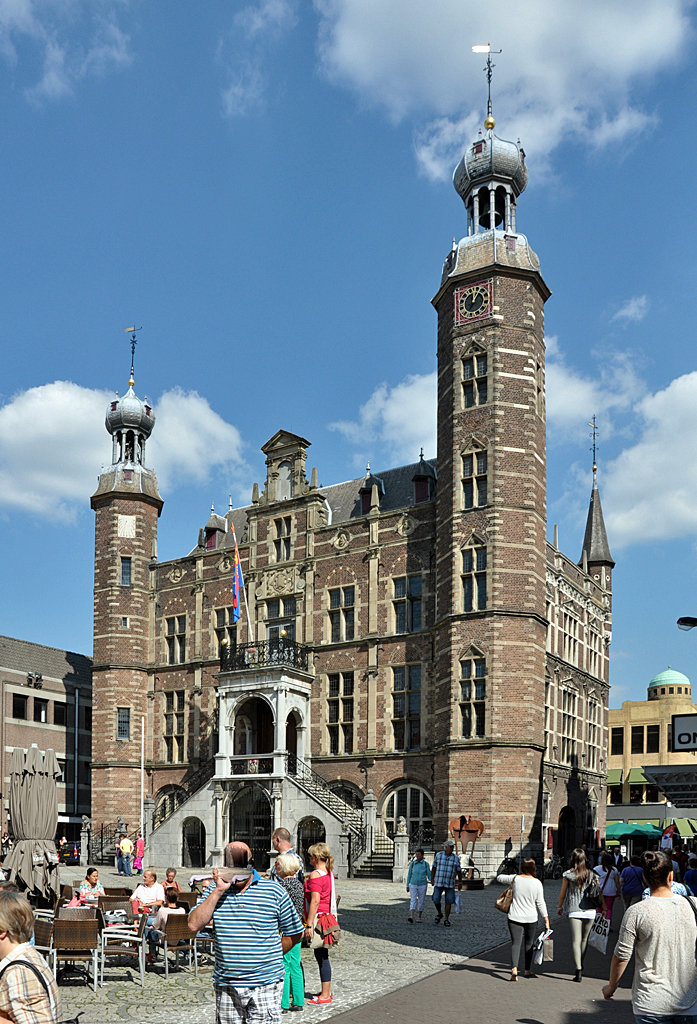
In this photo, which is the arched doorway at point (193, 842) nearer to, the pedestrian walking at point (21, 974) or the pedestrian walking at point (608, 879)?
the pedestrian walking at point (608, 879)

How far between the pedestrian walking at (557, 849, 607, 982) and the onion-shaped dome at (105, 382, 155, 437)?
37.3 meters

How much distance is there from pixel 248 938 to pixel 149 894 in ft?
30.7

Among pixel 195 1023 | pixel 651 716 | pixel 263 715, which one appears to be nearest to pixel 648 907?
pixel 195 1023

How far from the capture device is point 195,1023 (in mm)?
10102

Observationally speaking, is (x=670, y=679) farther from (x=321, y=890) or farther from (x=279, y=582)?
(x=321, y=890)

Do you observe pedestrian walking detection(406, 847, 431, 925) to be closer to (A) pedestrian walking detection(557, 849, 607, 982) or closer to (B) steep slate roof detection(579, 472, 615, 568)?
(A) pedestrian walking detection(557, 849, 607, 982)

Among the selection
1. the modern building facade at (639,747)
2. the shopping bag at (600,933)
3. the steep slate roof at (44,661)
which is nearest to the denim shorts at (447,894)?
the shopping bag at (600,933)

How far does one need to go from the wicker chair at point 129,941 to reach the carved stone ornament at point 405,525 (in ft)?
80.1

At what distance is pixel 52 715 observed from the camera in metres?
50.4

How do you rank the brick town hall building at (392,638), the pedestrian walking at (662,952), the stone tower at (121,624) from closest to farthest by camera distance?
the pedestrian walking at (662,952)
the brick town hall building at (392,638)
the stone tower at (121,624)

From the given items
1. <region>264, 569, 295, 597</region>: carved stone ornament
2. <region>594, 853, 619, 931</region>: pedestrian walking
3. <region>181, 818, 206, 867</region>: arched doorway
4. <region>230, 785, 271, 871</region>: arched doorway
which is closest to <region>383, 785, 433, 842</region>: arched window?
<region>230, 785, 271, 871</region>: arched doorway

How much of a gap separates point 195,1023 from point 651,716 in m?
68.9

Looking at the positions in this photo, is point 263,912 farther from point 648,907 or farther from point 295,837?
point 295,837

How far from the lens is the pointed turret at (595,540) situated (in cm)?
4669
